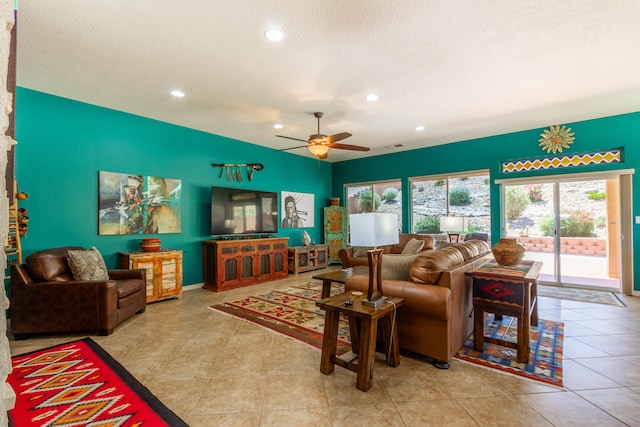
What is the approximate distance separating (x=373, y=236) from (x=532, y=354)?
188cm

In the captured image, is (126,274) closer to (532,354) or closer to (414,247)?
(414,247)

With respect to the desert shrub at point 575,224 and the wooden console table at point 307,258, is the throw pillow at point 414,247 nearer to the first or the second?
the wooden console table at point 307,258

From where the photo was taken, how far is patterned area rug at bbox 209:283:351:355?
3.12 meters

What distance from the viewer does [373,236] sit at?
7.45 ft

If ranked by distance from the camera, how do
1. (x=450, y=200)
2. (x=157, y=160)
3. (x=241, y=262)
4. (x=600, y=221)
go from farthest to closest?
(x=450, y=200), (x=241, y=262), (x=600, y=221), (x=157, y=160)

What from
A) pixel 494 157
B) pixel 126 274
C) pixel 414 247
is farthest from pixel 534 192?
pixel 126 274

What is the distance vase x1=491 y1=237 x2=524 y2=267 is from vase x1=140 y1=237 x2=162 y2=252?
4.45 meters

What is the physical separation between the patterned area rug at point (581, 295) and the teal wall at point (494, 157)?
557mm

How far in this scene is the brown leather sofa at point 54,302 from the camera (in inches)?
120

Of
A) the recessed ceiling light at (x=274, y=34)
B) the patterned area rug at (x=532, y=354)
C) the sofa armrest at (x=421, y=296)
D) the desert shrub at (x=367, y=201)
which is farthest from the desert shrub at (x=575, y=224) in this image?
the recessed ceiling light at (x=274, y=34)

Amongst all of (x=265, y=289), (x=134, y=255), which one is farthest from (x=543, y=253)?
(x=134, y=255)

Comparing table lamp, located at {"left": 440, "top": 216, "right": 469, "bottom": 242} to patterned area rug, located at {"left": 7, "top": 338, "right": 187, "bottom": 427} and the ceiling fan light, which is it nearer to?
the ceiling fan light

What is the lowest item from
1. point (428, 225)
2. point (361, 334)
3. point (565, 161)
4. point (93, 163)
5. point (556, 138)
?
point (361, 334)

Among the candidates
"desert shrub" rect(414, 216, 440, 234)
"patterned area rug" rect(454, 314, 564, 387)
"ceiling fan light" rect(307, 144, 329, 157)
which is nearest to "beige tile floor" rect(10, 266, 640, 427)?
"patterned area rug" rect(454, 314, 564, 387)
